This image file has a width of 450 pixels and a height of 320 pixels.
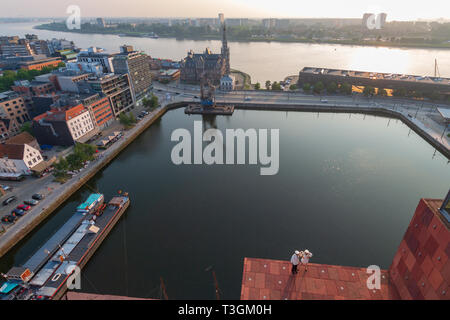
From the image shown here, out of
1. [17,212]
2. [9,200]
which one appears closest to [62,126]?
[9,200]

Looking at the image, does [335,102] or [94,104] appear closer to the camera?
[94,104]

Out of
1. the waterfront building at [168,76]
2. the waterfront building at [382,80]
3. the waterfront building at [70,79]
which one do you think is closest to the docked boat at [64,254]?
the waterfront building at [70,79]

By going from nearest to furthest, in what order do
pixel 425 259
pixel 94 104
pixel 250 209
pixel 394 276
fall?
pixel 425 259 < pixel 394 276 < pixel 250 209 < pixel 94 104

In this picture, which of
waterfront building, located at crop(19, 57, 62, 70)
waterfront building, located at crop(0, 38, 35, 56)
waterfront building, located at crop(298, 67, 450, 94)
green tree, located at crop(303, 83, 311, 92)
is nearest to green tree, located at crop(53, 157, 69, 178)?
green tree, located at crop(303, 83, 311, 92)

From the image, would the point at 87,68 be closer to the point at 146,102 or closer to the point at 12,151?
the point at 146,102

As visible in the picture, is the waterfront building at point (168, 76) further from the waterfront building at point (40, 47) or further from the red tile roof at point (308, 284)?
the red tile roof at point (308, 284)
